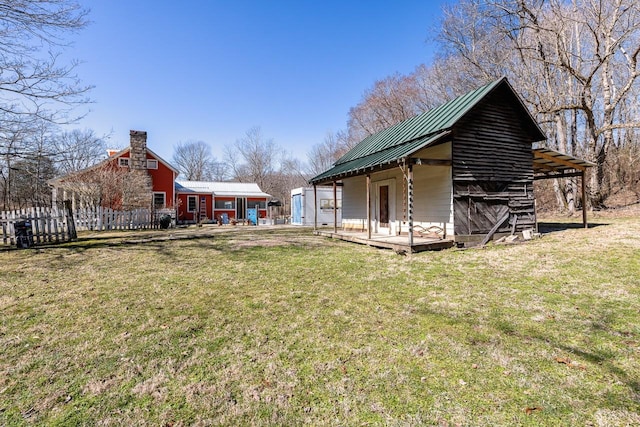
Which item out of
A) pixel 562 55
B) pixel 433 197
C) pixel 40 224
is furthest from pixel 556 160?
pixel 40 224

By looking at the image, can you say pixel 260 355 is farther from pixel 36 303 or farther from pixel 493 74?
pixel 493 74

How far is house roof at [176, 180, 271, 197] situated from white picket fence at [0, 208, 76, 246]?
15218 mm

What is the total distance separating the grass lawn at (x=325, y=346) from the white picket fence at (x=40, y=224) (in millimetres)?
4901

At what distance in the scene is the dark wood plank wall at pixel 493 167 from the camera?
9555mm

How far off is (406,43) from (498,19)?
569 centimetres

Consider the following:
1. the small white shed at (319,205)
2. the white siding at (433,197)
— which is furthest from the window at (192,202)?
the white siding at (433,197)

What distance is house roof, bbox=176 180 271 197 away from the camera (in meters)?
27.1

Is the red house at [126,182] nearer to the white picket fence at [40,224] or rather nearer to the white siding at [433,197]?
the white picket fence at [40,224]

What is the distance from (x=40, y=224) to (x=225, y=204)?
1781 cm

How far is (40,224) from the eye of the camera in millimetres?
10438

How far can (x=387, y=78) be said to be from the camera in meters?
29.7

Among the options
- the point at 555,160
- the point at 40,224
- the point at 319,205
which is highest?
the point at 555,160

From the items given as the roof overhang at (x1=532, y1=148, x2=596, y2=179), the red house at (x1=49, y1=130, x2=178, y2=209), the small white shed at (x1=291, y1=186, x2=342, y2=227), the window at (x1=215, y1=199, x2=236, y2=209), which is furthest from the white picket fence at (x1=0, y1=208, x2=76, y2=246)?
the roof overhang at (x1=532, y1=148, x2=596, y2=179)

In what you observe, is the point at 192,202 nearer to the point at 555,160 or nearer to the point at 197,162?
the point at 555,160
